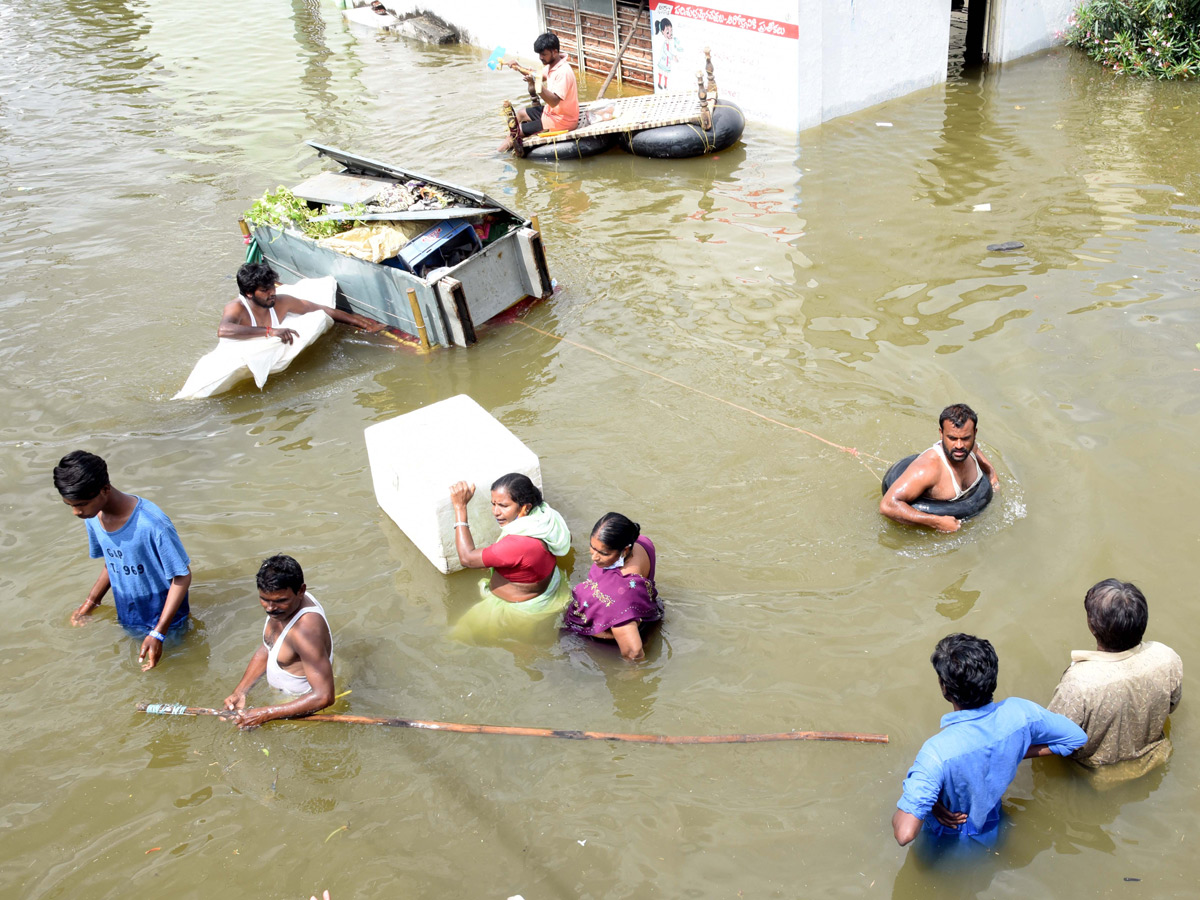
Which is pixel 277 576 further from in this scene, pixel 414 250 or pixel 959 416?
pixel 414 250

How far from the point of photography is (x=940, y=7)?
13312mm

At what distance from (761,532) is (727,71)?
9.06 m

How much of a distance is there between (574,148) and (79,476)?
30.1ft

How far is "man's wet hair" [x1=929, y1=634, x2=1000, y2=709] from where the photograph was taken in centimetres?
354

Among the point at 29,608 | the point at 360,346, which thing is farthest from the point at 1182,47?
the point at 29,608

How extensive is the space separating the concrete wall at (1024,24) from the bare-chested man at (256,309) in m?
11.4

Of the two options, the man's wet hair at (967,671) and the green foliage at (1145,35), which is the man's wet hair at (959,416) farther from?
the green foliage at (1145,35)

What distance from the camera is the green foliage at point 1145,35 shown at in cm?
1299

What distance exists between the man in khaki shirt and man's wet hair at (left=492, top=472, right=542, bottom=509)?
2.83 meters

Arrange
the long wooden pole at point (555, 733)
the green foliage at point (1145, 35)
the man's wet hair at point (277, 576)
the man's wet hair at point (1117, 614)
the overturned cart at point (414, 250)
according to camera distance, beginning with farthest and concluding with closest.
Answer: the green foliage at point (1145, 35) < the overturned cart at point (414, 250) < the long wooden pole at point (555, 733) < the man's wet hair at point (277, 576) < the man's wet hair at point (1117, 614)

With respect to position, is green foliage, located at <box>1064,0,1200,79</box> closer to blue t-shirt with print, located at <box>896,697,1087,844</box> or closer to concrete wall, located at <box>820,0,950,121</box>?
concrete wall, located at <box>820,0,950,121</box>

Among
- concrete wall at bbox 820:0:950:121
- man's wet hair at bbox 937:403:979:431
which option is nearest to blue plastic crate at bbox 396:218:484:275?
man's wet hair at bbox 937:403:979:431

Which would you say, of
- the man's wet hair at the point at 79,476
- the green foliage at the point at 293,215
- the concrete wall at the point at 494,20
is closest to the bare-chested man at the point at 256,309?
the green foliage at the point at 293,215

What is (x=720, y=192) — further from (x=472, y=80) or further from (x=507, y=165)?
(x=472, y=80)
